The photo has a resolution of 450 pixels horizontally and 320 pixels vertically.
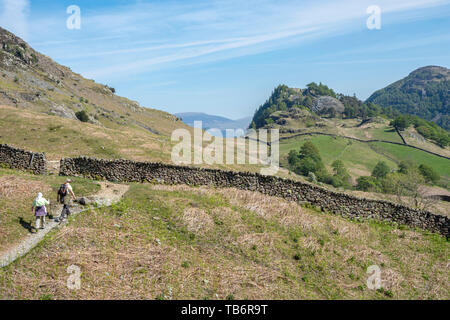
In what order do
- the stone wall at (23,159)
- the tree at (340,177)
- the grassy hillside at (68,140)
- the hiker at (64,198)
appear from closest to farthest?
the hiker at (64,198) < the stone wall at (23,159) < the grassy hillside at (68,140) < the tree at (340,177)

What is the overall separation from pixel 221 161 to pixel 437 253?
34976 mm

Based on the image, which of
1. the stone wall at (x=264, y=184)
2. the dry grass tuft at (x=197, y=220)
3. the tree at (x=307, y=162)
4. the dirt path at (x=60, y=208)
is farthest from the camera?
the tree at (x=307, y=162)

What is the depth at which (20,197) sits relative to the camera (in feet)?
59.6

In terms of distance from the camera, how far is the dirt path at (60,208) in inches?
533

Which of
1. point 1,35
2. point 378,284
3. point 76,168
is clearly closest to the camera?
point 378,284

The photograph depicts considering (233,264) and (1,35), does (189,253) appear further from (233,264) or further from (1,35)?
(1,35)

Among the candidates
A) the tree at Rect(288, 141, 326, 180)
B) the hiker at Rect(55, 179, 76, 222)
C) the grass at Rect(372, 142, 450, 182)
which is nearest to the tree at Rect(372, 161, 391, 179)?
the tree at Rect(288, 141, 326, 180)

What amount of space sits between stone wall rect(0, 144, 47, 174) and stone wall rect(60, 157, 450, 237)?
1727 mm

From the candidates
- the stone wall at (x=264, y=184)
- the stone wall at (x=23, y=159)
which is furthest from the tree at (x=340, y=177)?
the stone wall at (x=23, y=159)

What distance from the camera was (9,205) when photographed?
55.7 feet

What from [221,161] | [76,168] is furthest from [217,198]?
[221,161]

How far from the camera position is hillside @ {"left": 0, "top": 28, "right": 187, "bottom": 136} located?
68.4m

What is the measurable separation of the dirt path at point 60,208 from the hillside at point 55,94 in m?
50.7

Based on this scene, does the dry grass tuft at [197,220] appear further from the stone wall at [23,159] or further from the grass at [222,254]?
the stone wall at [23,159]
